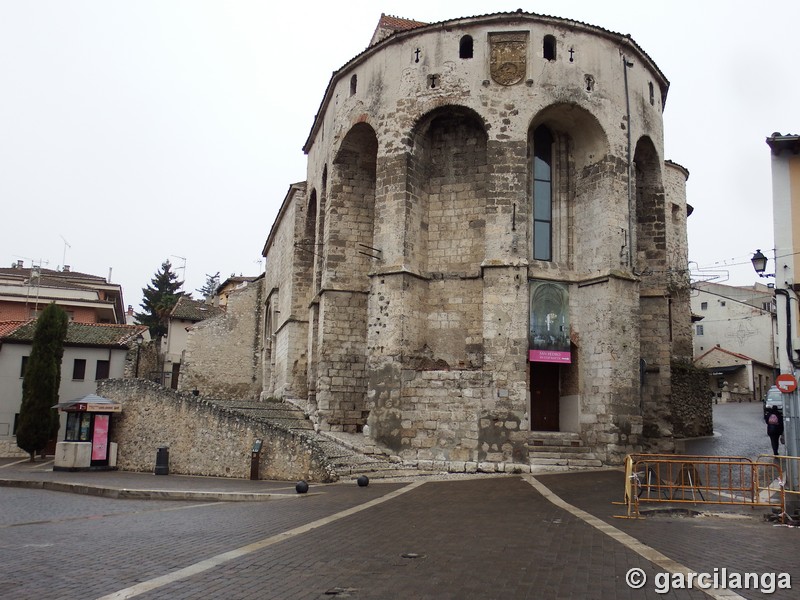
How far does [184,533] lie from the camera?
935 cm

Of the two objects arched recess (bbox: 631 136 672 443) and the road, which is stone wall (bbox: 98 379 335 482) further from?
the road

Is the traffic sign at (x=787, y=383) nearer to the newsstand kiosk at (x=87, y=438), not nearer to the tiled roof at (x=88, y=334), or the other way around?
the newsstand kiosk at (x=87, y=438)

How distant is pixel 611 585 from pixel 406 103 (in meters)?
18.3

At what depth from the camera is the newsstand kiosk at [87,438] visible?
2389 centimetres

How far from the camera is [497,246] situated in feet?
68.5

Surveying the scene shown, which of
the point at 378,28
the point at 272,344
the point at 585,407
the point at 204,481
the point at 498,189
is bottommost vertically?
the point at 204,481

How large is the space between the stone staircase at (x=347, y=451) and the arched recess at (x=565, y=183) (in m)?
7.62

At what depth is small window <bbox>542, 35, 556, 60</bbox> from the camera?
21969 mm

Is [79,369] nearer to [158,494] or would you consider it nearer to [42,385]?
[42,385]

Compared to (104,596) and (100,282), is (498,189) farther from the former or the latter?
(100,282)

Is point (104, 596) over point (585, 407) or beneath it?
beneath

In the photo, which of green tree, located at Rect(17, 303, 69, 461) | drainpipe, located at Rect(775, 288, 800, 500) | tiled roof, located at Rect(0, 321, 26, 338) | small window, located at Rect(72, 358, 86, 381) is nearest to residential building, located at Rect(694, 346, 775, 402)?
small window, located at Rect(72, 358, 86, 381)

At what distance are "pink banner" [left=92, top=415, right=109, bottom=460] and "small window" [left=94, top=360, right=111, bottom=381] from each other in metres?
14.5

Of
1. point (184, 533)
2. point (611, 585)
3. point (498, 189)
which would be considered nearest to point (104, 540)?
point (184, 533)
